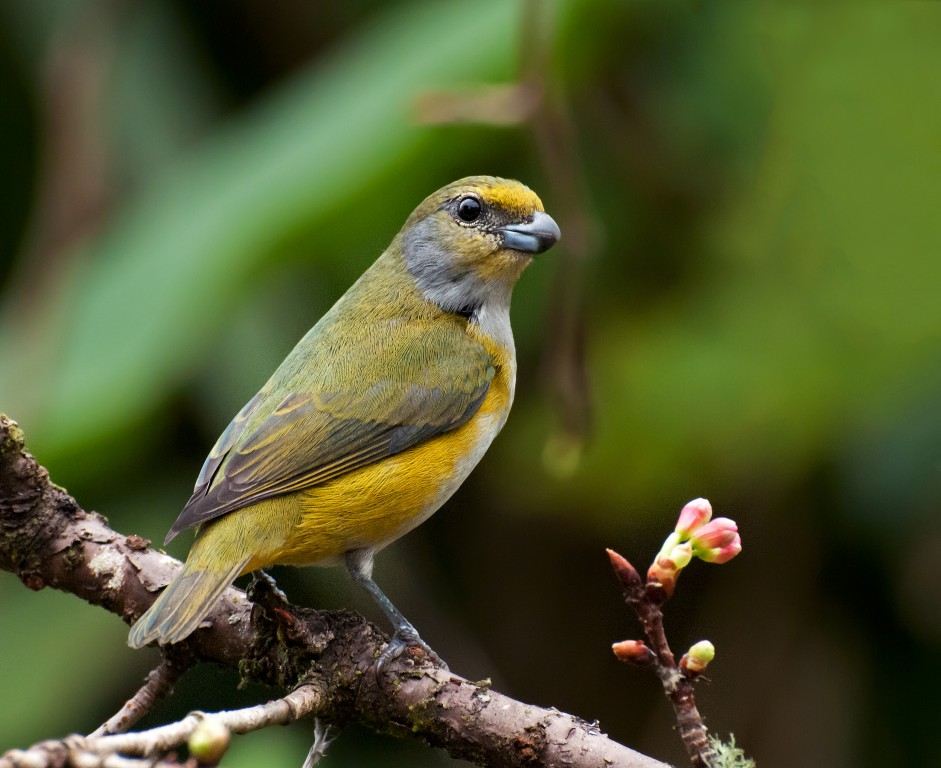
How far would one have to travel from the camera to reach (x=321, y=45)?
6156mm

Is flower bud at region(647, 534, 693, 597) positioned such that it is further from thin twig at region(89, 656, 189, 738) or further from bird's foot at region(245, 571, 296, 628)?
thin twig at region(89, 656, 189, 738)

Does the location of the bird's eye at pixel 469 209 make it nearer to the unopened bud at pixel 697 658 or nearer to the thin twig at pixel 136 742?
the thin twig at pixel 136 742

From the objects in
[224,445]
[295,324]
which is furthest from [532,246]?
[295,324]

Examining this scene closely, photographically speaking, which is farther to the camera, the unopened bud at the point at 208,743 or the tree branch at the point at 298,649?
the tree branch at the point at 298,649

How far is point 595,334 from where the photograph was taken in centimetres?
488

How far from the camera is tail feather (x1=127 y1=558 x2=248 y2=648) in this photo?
259 cm

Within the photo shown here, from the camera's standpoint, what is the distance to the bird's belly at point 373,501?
3.11m

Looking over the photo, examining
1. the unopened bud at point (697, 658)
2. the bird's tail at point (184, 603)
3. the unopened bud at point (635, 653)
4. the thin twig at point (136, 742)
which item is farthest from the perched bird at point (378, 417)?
the unopened bud at point (697, 658)

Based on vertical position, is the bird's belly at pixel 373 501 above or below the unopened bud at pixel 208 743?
below

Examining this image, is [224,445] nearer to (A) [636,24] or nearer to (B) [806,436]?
(B) [806,436]

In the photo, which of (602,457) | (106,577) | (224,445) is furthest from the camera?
(602,457)

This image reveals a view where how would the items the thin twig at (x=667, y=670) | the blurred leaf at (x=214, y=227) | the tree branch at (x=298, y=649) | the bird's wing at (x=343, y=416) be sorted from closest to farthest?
1. the thin twig at (x=667, y=670)
2. the tree branch at (x=298, y=649)
3. the bird's wing at (x=343, y=416)
4. the blurred leaf at (x=214, y=227)

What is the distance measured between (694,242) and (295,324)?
1783 mm

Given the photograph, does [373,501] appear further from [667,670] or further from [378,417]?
[667,670]
